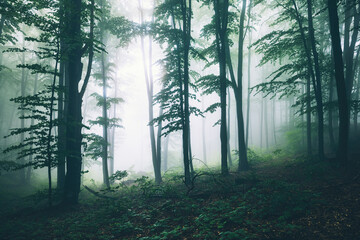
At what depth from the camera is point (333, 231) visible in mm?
3922

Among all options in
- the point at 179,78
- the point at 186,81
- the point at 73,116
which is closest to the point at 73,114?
the point at 73,116

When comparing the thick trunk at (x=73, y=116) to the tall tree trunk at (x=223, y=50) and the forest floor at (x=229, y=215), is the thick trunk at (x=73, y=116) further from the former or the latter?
the tall tree trunk at (x=223, y=50)

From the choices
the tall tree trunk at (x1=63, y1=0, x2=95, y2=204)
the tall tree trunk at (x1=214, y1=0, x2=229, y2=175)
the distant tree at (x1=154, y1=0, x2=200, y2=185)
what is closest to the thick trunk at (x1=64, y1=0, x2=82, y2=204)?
the tall tree trunk at (x1=63, y1=0, x2=95, y2=204)

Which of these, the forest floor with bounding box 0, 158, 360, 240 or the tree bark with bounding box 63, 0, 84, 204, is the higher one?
the tree bark with bounding box 63, 0, 84, 204

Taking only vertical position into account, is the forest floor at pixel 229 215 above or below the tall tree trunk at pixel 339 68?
below

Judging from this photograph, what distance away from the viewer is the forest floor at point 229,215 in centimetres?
425

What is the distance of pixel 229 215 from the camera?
5133 mm

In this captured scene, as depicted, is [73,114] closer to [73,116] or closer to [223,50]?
[73,116]

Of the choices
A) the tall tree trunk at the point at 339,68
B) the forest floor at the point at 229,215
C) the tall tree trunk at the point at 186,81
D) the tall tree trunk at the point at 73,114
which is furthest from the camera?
the tall tree trunk at the point at 186,81

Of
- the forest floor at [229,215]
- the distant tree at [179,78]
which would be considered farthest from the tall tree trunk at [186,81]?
the forest floor at [229,215]

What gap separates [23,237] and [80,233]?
62.7 inches

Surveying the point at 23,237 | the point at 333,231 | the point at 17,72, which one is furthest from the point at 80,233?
the point at 17,72

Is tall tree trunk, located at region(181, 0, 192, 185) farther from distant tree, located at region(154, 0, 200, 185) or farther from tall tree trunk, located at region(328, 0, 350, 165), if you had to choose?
tall tree trunk, located at region(328, 0, 350, 165)

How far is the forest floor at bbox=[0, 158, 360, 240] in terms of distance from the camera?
4.25 metres
